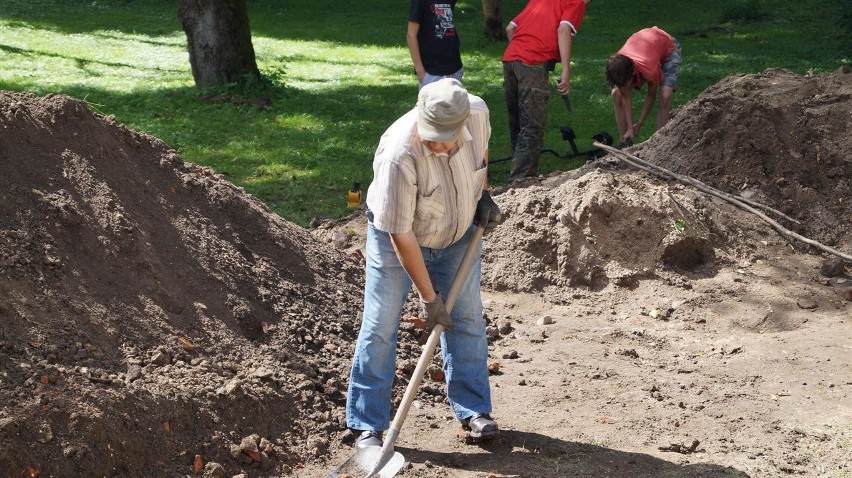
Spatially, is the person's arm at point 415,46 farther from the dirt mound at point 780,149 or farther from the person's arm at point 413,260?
the person's arm at point 413,260

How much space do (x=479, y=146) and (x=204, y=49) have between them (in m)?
8.40

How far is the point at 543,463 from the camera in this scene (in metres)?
4.61

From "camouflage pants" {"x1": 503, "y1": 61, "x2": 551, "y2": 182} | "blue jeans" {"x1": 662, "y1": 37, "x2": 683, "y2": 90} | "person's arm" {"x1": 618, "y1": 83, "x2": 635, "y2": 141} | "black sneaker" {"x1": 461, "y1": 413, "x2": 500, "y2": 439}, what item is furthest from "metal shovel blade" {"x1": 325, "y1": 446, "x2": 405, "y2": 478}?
"blue jeans" {"x1": 662, "y1": 37, "x2": 683, "y2": 90}

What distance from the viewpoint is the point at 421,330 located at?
6.04m

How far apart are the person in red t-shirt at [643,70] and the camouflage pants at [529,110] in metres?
0.80

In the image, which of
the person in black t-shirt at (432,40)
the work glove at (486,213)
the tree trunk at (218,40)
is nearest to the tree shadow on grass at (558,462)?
the work glove at (486,213)

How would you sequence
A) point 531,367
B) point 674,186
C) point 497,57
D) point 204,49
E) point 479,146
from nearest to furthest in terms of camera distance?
1. point 479,146
2. point 531,367
3. point 674,186
4. point 204,49
5. point 497,57

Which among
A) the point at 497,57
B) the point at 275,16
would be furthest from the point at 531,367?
the point at 275,16

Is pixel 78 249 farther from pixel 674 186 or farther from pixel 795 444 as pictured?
pixel 674 186

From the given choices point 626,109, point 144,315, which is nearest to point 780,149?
point 626,109

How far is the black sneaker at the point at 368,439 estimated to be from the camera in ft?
14.9

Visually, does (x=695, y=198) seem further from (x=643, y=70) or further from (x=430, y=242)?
(x=430, y=242)

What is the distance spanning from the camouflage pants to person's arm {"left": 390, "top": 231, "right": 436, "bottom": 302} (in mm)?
4870

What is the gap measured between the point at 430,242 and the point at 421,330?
5.95 ft
